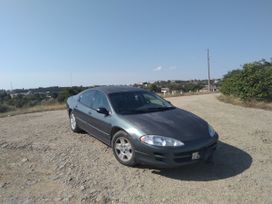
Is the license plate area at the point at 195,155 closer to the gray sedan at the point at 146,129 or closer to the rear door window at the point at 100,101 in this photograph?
the gray sedan at the point at 146,129

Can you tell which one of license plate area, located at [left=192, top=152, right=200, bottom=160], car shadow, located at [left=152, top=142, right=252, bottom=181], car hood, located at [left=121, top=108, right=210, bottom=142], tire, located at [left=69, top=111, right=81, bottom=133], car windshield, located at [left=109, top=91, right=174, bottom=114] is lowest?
car shadow, located at [left=152, top=142, right=252, bottom=181]

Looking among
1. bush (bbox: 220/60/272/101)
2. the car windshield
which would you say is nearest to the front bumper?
the car windshield

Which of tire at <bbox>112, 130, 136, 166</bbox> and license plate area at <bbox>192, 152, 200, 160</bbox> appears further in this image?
tire at <bbox>112, 130, 136, 166</bbox>

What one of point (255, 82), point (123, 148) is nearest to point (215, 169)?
point (123, 148)

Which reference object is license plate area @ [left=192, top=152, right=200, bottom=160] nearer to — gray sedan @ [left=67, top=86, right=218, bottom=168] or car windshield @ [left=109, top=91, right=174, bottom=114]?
gray sedan @ [left=67, top=86, right=218, bottom=168]

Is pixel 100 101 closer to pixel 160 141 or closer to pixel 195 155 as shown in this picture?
pixel 160 141

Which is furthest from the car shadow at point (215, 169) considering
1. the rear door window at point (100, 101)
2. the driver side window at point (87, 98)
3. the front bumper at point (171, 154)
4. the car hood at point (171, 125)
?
the driver side window at point (87, 98)

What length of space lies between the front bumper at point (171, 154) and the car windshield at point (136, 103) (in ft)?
3.91

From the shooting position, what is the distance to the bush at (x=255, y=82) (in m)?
13.5

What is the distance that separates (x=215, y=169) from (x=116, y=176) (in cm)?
172

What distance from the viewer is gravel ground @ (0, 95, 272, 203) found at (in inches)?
153

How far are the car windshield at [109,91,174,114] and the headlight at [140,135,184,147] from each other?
104 centimetres

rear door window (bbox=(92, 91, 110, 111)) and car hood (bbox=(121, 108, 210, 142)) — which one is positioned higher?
rear door window (bbox=(92, 91, 110, 111))

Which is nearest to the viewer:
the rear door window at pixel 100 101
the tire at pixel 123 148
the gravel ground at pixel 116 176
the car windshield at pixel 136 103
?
the gravel ground at pixel 116 176
